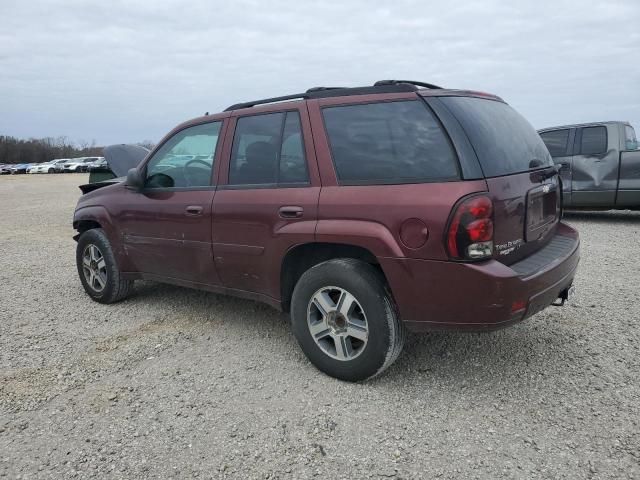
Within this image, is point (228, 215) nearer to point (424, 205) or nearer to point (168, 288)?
point (424, 205)

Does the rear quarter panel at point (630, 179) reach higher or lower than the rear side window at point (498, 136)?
lower

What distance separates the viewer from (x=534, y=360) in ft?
11.2

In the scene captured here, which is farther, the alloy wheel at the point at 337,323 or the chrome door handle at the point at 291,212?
the chrome door handle at the point at 291,212

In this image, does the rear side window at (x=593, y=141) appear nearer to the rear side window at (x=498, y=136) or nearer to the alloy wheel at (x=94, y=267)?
the rear side window at (x=498, y=136)

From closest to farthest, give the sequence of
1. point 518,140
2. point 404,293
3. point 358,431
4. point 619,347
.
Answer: point 358,431 → point 404,293 → point 518,140 → point 619,347

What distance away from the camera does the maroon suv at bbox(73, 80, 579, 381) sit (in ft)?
8.94

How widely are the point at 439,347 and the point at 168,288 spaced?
3.08 meters

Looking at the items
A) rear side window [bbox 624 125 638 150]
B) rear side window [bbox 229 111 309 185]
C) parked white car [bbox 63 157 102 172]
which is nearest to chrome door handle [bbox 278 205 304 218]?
rear side window [bbox 229 111 309 185]

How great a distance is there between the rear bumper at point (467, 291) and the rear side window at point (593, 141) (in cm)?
702

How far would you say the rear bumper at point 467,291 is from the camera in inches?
105

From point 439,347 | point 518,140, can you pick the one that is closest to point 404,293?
point 439,347

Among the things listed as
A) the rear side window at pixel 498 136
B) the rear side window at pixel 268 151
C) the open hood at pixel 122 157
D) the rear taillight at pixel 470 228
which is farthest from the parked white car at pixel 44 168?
the rear taillight at pixel 470 228

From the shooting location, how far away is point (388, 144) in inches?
119

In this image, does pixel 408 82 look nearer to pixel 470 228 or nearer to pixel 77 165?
pixel 470 228
